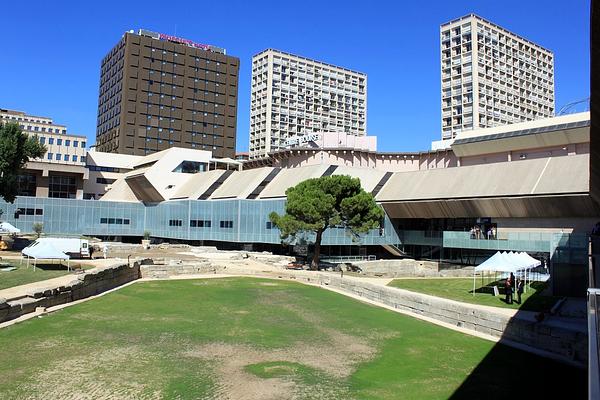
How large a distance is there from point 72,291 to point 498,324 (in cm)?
2119

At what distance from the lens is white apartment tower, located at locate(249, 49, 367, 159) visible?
474 ft

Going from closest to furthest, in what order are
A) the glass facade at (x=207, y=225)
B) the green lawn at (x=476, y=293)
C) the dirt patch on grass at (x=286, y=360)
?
the dirt patch on grass at (x=286, y=360) → the green lawn at (x=476, y=293) → the glass facade at (x=207, y=225)

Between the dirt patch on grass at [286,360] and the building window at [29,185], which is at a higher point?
the building window at [29,185]

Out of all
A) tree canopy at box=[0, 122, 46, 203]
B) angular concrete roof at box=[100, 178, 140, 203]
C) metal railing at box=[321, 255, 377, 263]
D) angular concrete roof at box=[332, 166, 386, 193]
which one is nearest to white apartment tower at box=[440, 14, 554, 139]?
angular concrete roof at box=[332, 166, 386, 193]

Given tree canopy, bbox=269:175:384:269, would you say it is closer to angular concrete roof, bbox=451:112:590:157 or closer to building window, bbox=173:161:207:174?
angular concrete roof, bbox=451:112:590:157

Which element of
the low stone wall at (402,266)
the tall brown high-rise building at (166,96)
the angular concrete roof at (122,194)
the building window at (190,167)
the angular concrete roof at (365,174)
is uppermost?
the tall brown high-rise building at (166,96)

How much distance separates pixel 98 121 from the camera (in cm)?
14362

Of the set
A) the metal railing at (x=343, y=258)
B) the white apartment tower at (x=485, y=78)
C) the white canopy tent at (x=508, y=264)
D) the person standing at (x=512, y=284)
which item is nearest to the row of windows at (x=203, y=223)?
the metal railing at (x=343, y=258)

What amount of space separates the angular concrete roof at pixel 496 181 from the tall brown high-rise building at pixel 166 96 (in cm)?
8093

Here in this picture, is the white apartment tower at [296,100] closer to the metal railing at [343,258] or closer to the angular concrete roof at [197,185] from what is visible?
the angular concrete roof at [197,185]

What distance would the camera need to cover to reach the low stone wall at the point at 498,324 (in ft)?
55.4

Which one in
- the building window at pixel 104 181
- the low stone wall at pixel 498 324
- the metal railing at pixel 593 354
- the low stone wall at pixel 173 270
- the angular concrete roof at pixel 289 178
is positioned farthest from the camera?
the building window at pixel 104 181

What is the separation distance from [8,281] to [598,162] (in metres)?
28.9

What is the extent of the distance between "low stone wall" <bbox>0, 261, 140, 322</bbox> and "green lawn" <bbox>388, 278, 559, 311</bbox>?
776 inches
